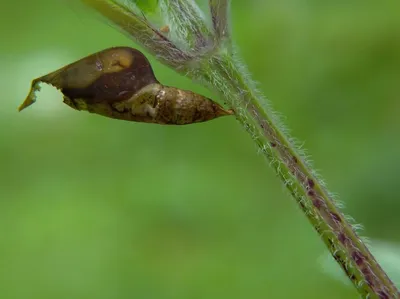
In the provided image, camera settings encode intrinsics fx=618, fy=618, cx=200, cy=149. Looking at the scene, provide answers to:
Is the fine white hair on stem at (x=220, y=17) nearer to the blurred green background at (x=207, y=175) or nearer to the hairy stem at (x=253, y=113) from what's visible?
the hairy stem at (x=253, y=113)

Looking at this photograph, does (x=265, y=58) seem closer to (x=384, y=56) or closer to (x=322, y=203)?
(x=384, y=56)

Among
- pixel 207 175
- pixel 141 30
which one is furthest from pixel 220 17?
pixel 207 175

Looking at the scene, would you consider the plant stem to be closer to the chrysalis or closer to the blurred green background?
the chrysalis

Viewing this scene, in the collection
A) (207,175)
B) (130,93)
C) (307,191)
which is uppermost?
(207,175)

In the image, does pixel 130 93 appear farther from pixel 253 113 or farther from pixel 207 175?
pixel 207 175

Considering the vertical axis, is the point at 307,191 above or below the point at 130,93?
below

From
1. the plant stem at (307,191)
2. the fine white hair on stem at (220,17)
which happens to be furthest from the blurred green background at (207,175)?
the fine white hair on stem at (220,17)
